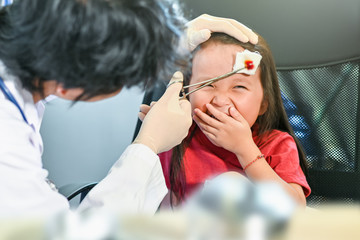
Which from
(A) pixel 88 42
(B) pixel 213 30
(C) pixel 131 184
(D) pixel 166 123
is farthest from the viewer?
(B) pixel 213 30

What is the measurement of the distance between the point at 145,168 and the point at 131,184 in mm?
30

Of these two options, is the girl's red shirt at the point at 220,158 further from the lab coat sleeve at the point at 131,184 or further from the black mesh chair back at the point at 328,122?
the lab coat sleeve at the point at 131,184

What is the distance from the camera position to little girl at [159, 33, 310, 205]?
2.43ft

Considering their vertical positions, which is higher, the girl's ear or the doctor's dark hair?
the doctor's dark hair

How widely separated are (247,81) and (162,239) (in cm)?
57

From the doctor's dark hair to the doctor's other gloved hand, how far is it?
18cm

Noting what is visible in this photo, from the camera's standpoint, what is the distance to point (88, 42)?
407mm

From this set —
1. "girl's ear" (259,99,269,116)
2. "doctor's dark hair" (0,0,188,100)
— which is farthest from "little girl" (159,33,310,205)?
"doctor's dark hair" (0,0,188,100)

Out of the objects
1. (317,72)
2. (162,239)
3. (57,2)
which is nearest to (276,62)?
(317,72)

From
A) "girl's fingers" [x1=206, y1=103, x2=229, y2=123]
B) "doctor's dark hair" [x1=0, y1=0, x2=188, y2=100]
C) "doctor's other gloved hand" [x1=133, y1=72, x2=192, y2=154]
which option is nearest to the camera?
"doctor's dark hair" [x1=0, y1=0, x2=188, y2=100]

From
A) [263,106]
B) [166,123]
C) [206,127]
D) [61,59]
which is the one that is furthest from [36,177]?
[263,106]

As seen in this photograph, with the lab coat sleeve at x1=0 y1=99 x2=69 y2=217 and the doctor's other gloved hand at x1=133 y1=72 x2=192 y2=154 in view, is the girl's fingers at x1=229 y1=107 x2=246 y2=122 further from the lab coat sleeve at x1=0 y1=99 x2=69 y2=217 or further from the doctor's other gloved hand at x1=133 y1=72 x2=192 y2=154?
the lab coat sleeve at x1=0 y1=99 x2=69 y2=217

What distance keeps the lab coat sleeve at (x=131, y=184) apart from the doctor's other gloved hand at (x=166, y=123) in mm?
55

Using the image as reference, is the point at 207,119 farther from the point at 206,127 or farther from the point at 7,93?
the point at 7,93
